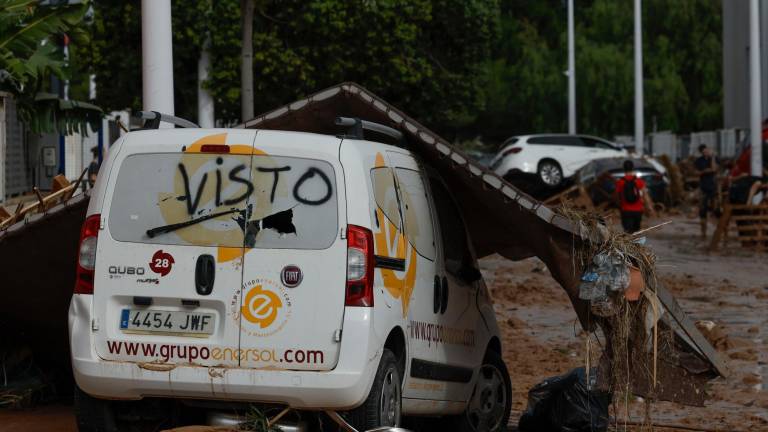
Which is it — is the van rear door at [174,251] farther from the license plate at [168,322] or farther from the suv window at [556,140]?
the suv window at [556,140]

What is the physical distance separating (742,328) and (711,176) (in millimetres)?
14258

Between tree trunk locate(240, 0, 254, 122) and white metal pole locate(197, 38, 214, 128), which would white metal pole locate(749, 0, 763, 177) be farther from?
tree trunk locate(240, 0, 254, 122)

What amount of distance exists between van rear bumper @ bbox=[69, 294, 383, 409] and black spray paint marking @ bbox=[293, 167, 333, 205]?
0.58m

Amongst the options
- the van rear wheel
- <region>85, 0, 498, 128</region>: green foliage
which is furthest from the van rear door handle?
A: the van rear wheel

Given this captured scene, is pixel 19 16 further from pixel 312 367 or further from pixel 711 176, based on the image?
pixel 711 176

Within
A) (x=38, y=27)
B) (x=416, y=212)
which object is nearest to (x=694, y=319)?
(x=38, y=27)

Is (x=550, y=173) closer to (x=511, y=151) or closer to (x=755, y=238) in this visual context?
(x=511, y=151)

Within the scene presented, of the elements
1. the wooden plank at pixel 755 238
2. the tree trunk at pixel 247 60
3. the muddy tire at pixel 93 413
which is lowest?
the wooden plank at pixel 755 238

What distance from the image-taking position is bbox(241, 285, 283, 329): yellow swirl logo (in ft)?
23.7

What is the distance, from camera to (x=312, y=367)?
7.17m

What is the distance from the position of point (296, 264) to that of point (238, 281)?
0.31 m

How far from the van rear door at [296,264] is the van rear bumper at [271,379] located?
57 millimetres

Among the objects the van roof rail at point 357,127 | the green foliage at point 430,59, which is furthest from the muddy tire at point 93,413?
the green foliage at point 430,59

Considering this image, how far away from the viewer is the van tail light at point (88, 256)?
7.45 meters
